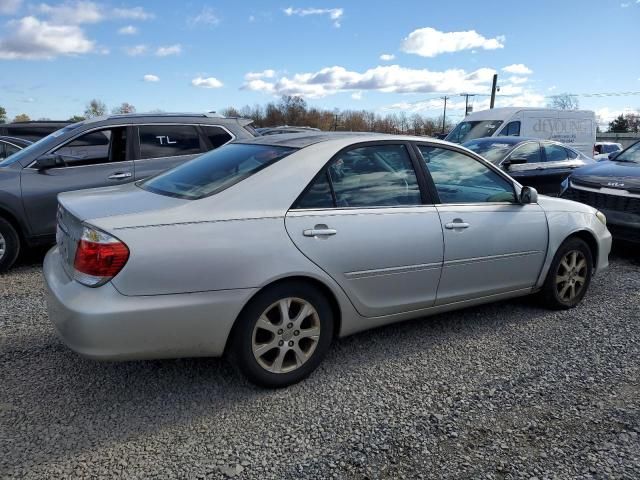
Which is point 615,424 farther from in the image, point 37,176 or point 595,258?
point 37,176

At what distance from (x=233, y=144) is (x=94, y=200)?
45.7 inches

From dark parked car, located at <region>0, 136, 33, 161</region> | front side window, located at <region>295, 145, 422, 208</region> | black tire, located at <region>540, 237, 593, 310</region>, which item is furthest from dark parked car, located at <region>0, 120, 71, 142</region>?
black tire, located at <region>540, 237, 593, 310</region>

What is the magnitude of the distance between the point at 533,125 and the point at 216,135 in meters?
12.0

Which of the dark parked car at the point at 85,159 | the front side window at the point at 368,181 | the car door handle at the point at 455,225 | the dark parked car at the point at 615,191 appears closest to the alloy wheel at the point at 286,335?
the front side window at the point at 368,181

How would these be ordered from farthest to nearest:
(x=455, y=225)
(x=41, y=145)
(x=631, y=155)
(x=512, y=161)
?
(x=512, y=161) → (x=631, y=155) → (x=41, y=145) → (x=455, y=225)

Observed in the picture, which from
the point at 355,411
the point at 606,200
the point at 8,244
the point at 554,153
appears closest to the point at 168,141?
the point at 8,244

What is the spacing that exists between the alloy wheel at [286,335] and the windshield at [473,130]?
42.4ft

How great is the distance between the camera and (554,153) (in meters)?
10.3

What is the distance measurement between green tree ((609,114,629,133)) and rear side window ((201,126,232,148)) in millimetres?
72223

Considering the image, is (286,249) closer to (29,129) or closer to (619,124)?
(29,129)

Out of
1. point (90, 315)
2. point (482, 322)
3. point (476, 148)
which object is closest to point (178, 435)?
point (90, 315)

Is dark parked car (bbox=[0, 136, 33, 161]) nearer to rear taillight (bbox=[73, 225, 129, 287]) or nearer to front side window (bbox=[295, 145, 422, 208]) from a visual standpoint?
rear taillight (bbox=[73, 225, 129, 287])

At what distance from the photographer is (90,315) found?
2641 mm

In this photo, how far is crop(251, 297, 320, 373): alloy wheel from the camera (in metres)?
3.05
